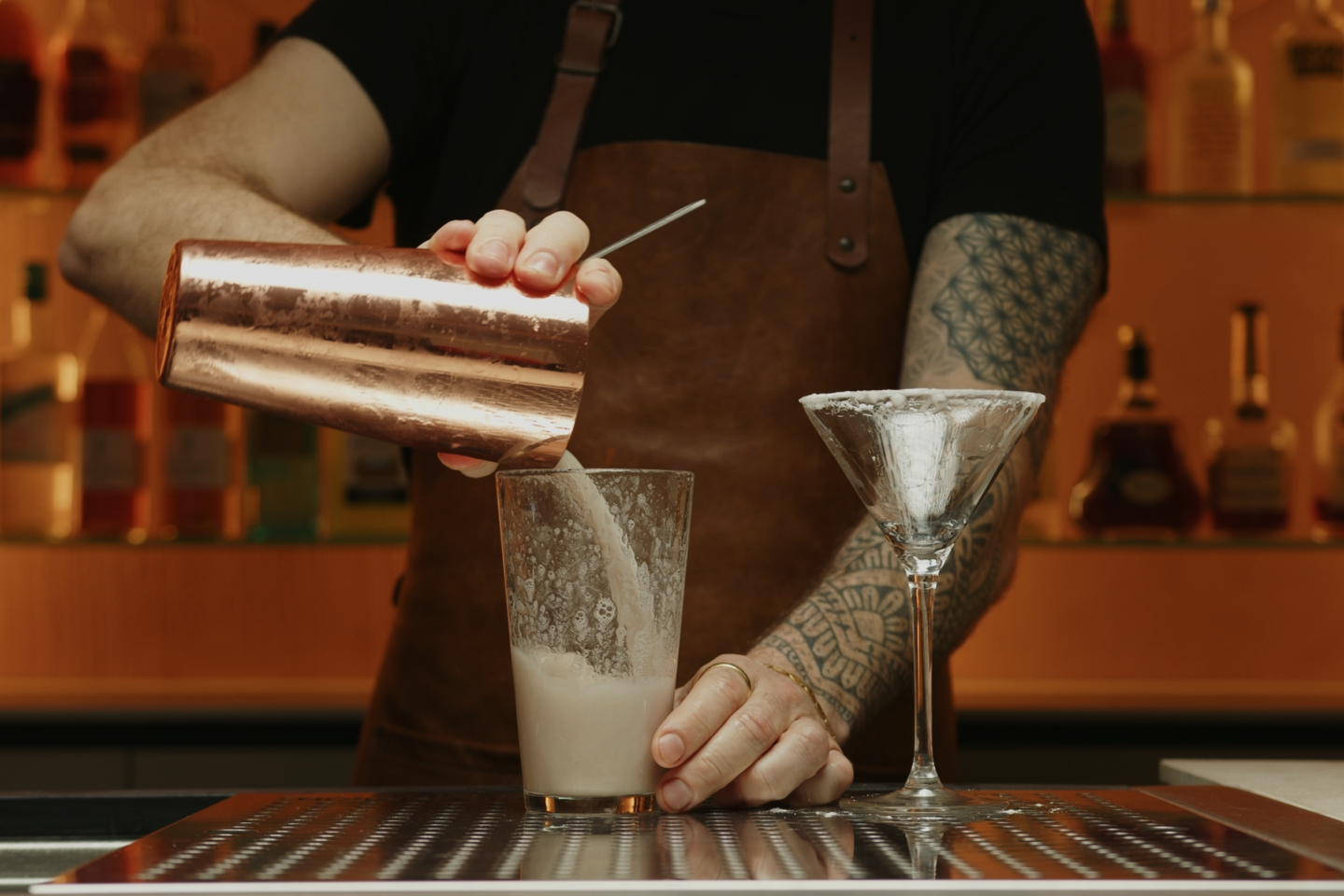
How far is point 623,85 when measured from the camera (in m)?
1.29

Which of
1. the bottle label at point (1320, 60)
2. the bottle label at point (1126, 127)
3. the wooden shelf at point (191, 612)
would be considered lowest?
the wooden shelf at point (191, 612)

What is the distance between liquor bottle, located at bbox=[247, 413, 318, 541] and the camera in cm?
188

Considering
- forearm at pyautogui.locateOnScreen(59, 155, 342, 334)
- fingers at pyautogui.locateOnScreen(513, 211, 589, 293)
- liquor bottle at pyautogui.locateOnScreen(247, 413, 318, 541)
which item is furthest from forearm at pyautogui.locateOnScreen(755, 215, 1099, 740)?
liquor bottle at pyautogui.locateOnScreen(247, 413, 318, 541)

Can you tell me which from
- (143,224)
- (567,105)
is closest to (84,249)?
(143,224)

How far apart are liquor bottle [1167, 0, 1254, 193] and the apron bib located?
0.81 meters

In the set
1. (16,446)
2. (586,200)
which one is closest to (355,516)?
(16,446)

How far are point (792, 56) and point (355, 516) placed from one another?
2.99 ft

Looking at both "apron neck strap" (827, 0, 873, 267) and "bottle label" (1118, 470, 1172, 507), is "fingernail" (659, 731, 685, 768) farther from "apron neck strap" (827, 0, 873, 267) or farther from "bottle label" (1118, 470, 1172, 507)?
"bottle label" (1118, 470, 1172, 507)

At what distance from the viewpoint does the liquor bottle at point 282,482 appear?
1880 mm

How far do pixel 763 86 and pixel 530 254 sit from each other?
2.06 feet

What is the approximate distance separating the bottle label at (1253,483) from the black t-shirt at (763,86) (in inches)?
30.4

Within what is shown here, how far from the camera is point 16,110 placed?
190 centimetres

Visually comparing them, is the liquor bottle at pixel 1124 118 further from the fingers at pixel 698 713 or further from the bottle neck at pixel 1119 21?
the fingers at pixel 698 713

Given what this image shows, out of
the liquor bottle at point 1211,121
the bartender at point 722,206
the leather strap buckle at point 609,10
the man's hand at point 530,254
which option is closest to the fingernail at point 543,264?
the man's hand at point 530,254
